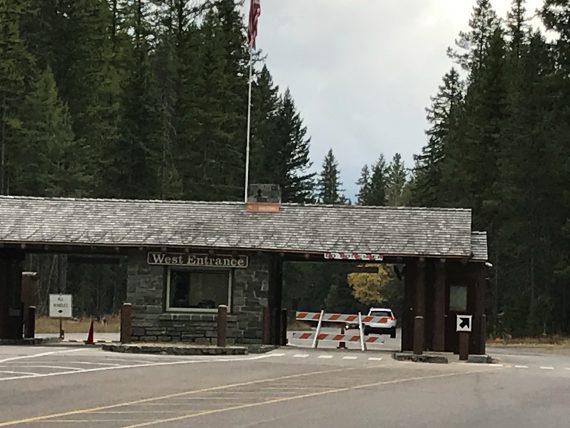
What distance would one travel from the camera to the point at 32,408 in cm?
1205

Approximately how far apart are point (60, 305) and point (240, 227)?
21.6 feet

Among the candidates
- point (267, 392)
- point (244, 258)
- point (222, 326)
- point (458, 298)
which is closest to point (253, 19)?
point (244, 258)

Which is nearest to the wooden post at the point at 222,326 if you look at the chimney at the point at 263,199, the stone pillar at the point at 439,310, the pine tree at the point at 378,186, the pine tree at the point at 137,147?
the chimney at the point at 263,199

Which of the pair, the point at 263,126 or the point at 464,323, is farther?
the point at 263,126

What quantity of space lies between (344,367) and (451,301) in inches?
287

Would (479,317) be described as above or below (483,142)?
below

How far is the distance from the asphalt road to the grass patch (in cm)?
1767

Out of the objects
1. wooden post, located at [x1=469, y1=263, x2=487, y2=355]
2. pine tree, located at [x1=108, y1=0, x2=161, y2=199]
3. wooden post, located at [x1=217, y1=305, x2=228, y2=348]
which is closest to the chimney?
wooden post, located at [x1=217, y1=305, x2=228, y2=348]

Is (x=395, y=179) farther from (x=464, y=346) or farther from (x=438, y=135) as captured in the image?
(x=464, y=346)

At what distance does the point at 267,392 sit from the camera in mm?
14508

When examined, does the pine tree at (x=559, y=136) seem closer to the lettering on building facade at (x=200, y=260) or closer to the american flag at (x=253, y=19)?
the american flag at (x=253, y=19)

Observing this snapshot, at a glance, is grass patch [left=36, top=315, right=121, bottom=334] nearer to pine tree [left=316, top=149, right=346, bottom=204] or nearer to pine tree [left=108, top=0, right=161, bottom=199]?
pine tree [left=108, top=0, right=161, bottom=199]

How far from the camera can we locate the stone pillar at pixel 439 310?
84.8ft

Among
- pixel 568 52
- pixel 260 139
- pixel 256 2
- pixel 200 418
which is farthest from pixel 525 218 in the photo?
pixel 200 418
